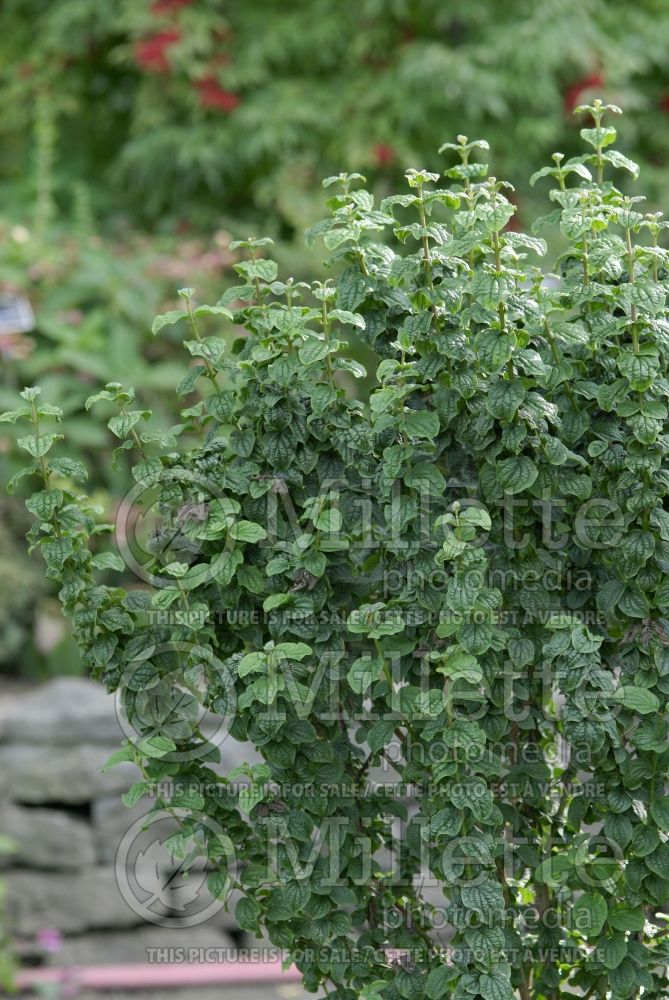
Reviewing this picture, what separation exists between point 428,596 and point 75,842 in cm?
260

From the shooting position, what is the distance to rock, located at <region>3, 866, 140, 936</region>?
369 centimetres

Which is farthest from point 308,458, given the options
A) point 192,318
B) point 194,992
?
point 194,992

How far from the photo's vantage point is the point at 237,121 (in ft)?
19.5

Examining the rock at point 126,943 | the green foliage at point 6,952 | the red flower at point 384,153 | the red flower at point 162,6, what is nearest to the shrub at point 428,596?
the green foliage at point 6,952

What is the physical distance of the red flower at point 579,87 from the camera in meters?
5.88

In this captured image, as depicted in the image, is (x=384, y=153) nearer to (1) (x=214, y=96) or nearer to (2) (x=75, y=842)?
(1) (x=214, y=96)

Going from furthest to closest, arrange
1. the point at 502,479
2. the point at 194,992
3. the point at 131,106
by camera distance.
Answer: the point at 131,106
the point at 194,992
the point at 502,479

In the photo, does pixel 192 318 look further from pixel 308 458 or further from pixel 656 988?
pixel 656 988

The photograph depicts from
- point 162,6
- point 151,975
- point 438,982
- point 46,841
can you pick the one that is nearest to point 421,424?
point 438,982

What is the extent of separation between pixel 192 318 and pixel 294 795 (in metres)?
0.65

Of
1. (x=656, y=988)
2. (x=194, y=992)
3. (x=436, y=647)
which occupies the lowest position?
(x=194, y=992)

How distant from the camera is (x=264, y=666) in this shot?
1.49 m

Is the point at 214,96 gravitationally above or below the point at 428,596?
below

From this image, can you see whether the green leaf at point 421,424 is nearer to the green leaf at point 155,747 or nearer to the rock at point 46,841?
the green leaf at point 155,747
